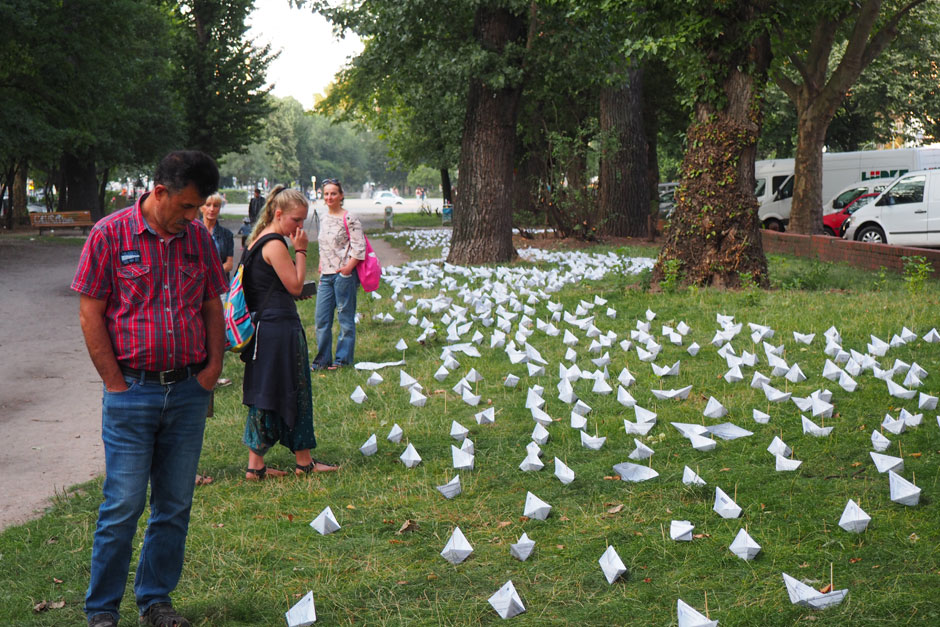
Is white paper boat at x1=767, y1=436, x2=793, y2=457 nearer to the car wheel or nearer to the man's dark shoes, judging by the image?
the man's dark shoes

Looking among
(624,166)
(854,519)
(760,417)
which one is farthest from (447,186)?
(854,519)

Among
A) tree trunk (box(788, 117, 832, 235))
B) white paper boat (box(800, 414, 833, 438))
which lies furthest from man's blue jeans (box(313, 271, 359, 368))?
tree trunk (box(788, 117, 832, 235))

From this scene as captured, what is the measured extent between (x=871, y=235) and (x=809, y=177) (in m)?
3.25

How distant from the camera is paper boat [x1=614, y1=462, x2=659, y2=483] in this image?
183 inches

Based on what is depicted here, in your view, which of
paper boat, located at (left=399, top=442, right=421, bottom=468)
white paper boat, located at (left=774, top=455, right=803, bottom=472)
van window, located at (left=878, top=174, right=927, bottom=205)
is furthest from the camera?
van window, located at (left=878, top=174, right=927, bottom=205)

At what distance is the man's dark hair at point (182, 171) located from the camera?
10.2 ft

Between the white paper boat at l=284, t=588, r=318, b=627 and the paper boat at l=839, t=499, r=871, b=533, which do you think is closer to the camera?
the white paper boat at l=284, t=588, r=318, b=627

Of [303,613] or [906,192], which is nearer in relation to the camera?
[303,613]

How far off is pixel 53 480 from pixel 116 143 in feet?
107

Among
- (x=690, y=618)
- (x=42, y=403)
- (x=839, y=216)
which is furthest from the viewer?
(x=839, y=216)

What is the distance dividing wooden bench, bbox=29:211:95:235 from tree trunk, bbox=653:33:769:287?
25.5 m

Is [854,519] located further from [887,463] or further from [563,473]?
[563,473]

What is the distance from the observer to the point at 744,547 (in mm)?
3637

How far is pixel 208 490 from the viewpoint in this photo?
16.8ft
